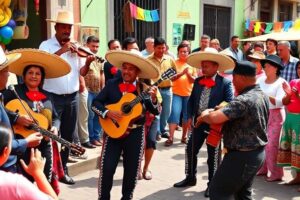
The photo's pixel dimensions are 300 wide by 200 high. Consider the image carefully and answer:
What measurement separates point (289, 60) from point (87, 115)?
11.8 ft

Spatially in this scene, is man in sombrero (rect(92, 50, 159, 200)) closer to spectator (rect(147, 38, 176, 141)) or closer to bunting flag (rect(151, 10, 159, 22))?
spectator (rect(147, 38, 176, 141))

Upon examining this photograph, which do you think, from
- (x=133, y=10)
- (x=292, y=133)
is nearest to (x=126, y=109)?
(x=292, y=133)

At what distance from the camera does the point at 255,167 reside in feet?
12.5

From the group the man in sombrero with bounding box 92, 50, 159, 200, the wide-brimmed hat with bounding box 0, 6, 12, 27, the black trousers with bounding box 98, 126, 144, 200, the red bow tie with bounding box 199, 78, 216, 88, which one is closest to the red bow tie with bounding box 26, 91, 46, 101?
the man in sombrero with bounding box 92, 50, 159, 200

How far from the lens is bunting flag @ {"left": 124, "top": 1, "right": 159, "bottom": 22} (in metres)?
10.2

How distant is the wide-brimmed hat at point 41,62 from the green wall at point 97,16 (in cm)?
510

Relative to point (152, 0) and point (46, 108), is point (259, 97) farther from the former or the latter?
point (152, 0)

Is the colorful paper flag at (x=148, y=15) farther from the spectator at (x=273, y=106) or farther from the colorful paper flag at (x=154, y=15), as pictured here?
the spectator at (x=273, y=106)

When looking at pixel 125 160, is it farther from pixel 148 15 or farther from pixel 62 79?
pixel 148 15

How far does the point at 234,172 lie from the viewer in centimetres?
374

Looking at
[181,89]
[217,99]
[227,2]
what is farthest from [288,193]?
[227,2]

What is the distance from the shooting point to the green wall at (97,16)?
9.15 metres

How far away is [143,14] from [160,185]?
6051mm

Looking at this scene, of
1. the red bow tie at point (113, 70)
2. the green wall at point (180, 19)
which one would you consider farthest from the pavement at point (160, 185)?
the green wall at point (180, 19)
